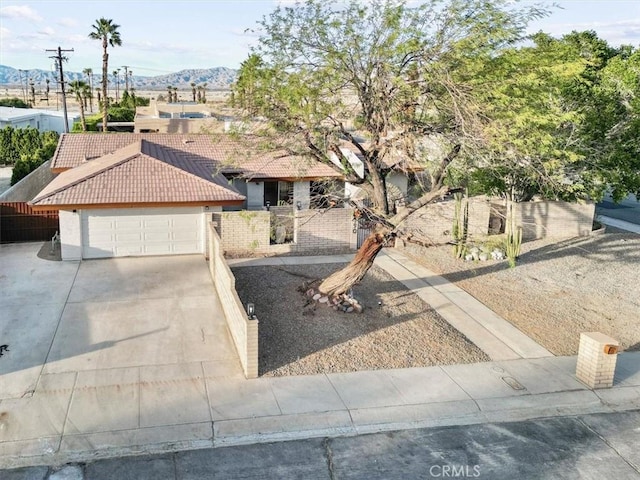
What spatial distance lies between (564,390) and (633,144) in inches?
517

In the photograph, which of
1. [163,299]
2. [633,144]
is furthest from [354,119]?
[633,144]

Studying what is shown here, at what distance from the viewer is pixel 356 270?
603 inches

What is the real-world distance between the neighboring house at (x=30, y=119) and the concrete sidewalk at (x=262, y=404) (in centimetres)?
4208

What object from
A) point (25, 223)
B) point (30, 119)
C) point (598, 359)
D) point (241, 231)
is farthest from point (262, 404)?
point (30, 119)

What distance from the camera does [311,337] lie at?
44.2 feet

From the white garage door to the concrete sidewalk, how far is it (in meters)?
8.80

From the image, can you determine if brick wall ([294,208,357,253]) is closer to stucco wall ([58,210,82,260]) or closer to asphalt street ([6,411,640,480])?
stucco wall ([58,210,82,260])

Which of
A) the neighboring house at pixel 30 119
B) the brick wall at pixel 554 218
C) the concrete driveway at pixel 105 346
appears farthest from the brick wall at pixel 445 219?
the neighboring house at pixel 30 119

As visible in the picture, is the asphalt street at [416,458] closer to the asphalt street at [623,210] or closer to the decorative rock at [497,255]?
the decorative rock at [497,255]

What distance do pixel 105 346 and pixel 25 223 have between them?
1083 cm

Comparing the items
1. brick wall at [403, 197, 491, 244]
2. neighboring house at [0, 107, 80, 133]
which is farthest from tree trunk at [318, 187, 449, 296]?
neighboring house at [0, 107, 80, 133]

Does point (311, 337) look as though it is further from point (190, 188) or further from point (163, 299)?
point (190, 188)

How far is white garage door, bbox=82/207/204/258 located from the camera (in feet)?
64.3

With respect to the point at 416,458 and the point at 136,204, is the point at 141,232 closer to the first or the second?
the point at 136,204
